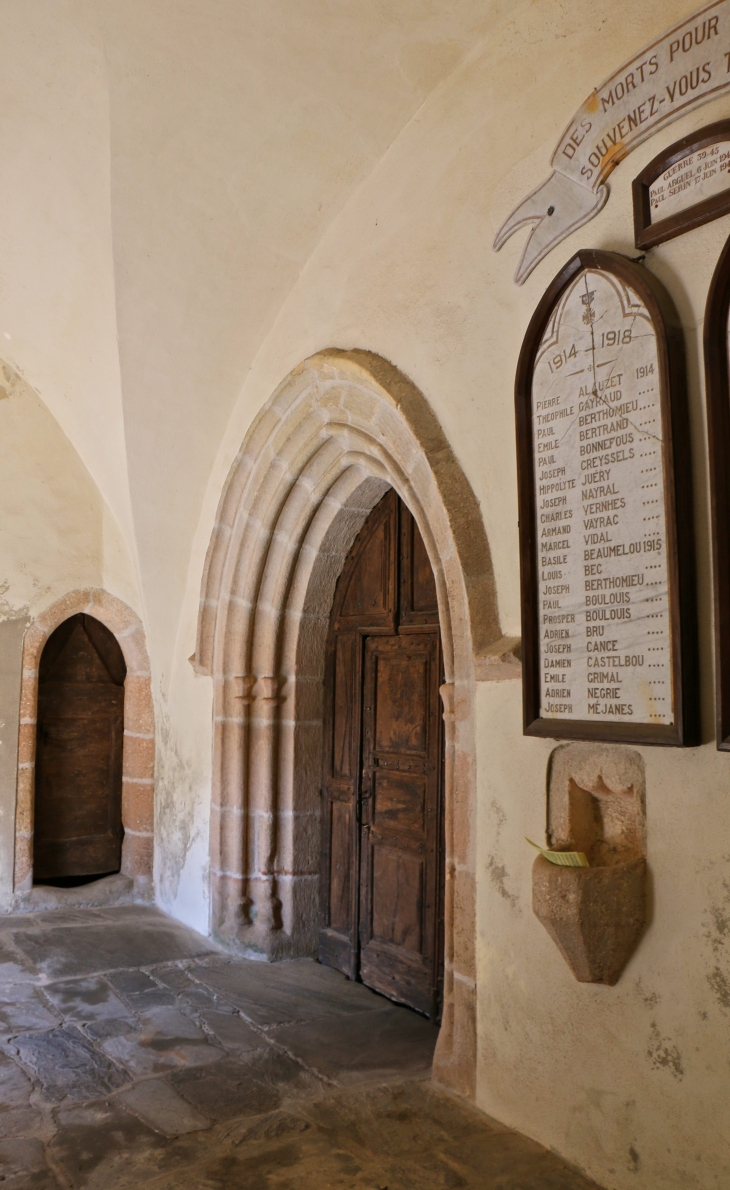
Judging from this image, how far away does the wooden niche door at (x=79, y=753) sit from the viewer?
19.1ft

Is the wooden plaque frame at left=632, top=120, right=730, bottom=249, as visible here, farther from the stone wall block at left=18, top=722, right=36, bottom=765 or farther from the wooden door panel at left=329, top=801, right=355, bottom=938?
the stone wall block at left=18, top=722, right=36, bottom=765

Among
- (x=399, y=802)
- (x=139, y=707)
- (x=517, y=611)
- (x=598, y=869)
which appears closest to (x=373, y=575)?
(x=399, y=802)

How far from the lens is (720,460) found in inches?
84.1

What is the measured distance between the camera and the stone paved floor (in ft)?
8.17

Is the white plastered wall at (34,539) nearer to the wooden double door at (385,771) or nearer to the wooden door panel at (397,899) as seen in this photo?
the wooden double door at (385,771)

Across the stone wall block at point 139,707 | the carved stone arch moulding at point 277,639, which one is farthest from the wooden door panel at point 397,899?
the stone wall block at point 139,707

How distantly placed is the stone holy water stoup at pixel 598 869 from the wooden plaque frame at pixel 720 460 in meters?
0.35

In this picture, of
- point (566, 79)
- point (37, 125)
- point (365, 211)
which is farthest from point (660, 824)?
point (37, 125)

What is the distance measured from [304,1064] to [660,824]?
1694mm

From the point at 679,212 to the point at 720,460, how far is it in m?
0.64

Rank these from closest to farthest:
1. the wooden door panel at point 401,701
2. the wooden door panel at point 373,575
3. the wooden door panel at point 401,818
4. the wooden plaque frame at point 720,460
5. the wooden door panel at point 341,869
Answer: the wooden plaque frame at point 720,460 < the wooden door panel at point 401,818 < the wooden door panel at point 401,701 < the wooden door panel at point 373,575 < the wooden door panel at point 341,869

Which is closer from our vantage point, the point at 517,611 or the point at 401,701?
the point at 517,611

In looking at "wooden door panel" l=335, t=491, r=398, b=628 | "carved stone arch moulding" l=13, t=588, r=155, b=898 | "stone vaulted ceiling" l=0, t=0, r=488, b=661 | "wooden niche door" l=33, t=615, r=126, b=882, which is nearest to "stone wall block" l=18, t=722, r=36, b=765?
"carved stone arch moulding" l=13, t=588, r=155, b=898

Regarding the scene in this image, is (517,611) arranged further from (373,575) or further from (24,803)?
(24,803)
